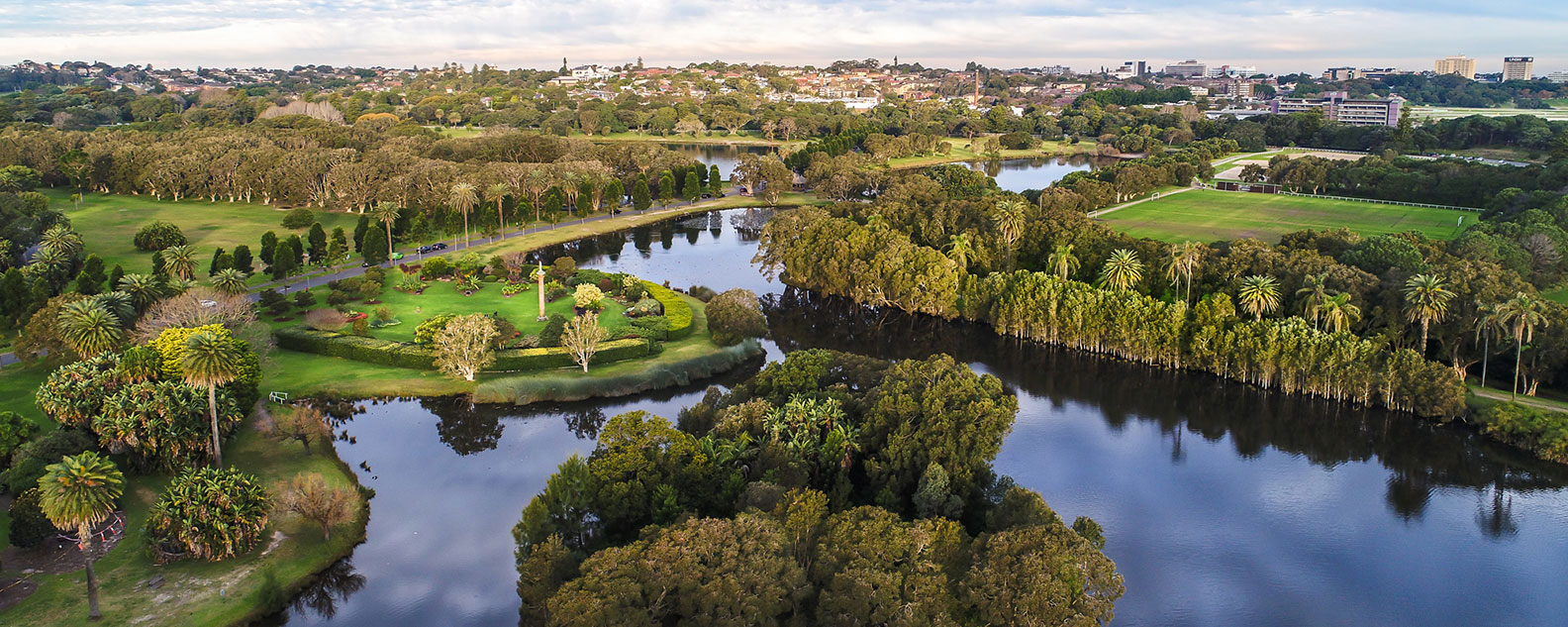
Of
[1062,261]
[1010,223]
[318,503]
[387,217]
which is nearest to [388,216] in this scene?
[387,217]

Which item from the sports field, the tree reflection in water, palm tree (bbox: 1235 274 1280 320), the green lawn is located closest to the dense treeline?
the tree reflection in water

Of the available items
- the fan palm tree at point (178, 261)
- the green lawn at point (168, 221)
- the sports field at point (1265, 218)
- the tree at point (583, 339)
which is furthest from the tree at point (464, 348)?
the sports field at point (1265, 218)

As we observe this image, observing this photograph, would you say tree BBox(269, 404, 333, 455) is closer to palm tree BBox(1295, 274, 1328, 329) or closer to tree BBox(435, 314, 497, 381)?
tree BBox(435, 314, 497, 381)

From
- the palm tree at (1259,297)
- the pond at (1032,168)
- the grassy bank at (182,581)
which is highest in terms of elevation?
the pond at (1032,168)

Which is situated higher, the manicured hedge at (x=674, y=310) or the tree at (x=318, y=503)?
the manicured hedge at (x=674, y=310)

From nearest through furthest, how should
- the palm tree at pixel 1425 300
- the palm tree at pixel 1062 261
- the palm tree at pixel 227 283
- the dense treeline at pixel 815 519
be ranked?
the dense treeline at pixel 815 519 → the palm tree at pixel 1425 300 → the palm tree at pixel 227 283 → the palm tree at pixel 1062 261

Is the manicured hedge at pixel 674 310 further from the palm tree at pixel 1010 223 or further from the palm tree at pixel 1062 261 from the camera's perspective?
the palm tree at pixel 1062 261
